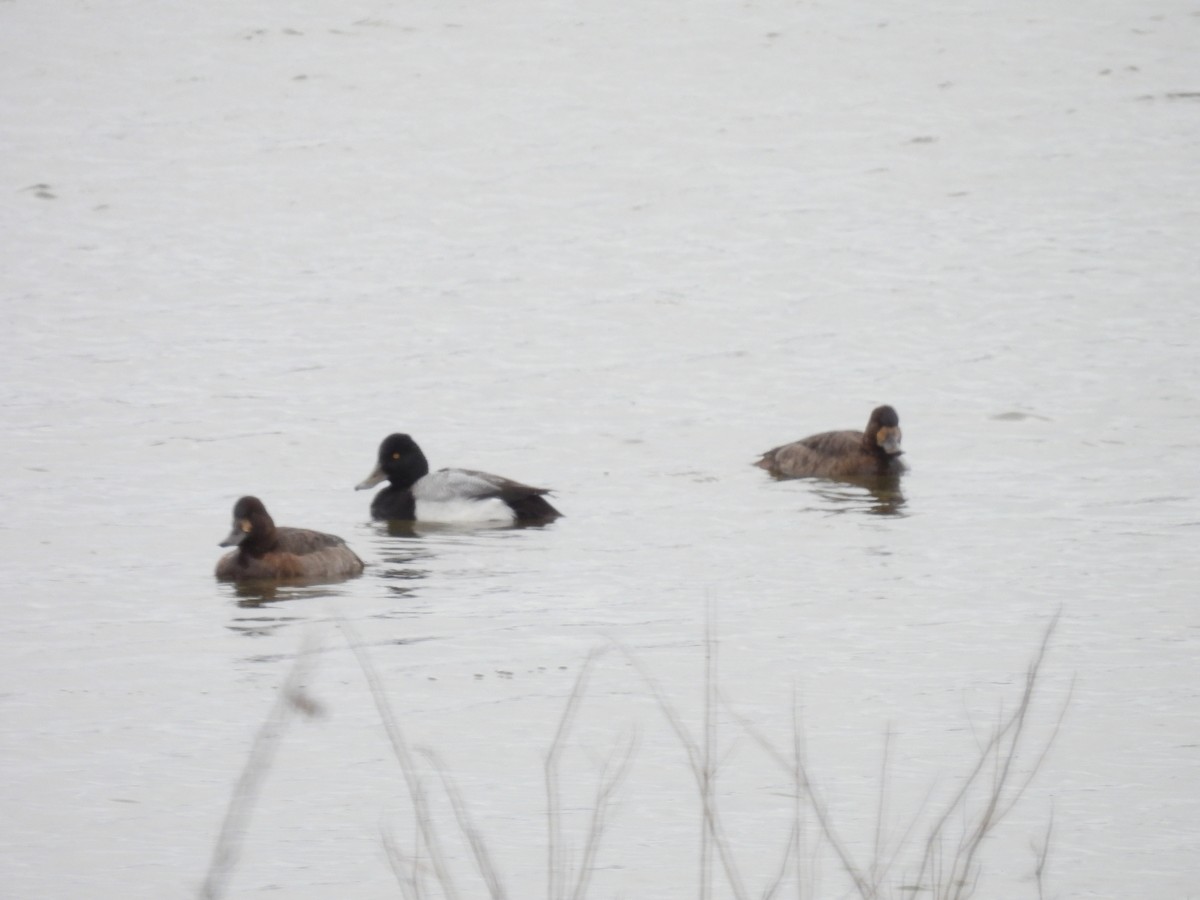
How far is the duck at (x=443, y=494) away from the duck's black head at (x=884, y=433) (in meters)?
2.38

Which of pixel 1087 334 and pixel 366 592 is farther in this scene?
pixel 1087 334

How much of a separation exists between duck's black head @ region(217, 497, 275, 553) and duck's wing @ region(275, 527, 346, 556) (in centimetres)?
6

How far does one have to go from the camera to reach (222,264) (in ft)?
73.2

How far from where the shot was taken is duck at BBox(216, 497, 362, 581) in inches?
422

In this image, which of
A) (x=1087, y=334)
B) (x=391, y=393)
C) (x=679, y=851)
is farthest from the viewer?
(x=1087, y=334)

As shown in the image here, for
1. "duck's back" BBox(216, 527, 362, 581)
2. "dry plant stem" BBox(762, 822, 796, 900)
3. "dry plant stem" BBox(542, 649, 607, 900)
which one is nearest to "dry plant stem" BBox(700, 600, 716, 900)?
"dry plant stem" BBox(762, 822, 796, 900)

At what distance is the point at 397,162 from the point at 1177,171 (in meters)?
10.9

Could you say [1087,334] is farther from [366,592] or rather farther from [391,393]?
[366,592]

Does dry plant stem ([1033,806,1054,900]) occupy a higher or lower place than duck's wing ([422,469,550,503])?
lower

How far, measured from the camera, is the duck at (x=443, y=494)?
40.7 feet

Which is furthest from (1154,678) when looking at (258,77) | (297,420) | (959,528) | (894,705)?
(258,77)

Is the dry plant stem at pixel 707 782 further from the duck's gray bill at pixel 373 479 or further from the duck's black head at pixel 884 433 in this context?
the duck's black head at pixel 884 433

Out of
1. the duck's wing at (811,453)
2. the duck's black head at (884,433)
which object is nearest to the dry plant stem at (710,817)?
the duck's wing at (811,453)

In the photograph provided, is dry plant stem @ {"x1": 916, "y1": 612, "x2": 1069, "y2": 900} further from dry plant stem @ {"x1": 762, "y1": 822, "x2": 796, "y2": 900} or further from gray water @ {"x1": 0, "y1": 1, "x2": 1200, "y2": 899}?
dry plant stem @ {"x1": 762, "y1": 822, "x2": 796, "y2": 900}
